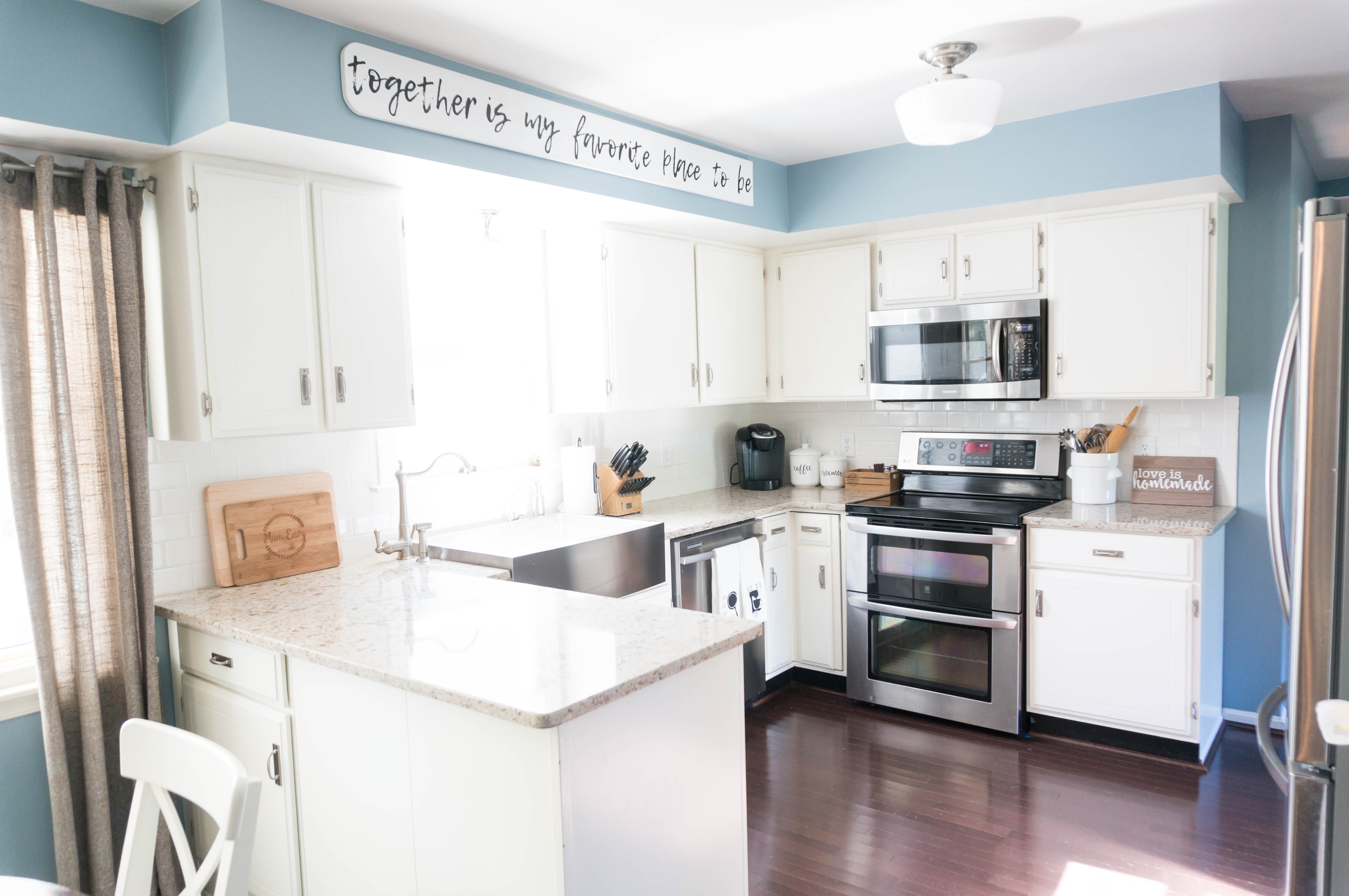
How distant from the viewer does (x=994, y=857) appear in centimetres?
269

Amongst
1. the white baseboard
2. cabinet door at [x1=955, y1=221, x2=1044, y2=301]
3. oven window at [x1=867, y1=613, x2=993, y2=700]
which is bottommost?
the white baseboard

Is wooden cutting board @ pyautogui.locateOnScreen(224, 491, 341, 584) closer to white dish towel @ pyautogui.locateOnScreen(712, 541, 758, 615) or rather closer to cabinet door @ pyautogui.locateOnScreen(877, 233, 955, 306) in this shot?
white dish towel @ pyautogui.locateOnScreen(712, 541, 758, 615)

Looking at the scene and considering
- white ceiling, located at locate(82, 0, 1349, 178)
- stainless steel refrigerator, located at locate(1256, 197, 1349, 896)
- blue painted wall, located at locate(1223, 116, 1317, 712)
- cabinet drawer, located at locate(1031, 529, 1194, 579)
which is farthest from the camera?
blue painted wall, located at locate(1223, 116, 1317, 712)

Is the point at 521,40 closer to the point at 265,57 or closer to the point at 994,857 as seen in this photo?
the point at 265,57

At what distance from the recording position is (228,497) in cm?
263

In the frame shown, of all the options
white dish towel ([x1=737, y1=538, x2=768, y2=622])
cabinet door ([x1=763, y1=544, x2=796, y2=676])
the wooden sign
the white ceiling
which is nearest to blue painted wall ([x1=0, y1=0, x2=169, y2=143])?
the white ceiling

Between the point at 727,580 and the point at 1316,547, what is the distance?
2334 millimetres

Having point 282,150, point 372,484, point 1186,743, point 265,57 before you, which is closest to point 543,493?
point 372,484

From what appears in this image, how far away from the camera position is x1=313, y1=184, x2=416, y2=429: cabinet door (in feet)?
8.48

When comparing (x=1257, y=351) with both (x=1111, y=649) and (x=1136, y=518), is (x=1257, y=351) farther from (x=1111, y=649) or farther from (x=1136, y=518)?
(x=1111, y=649)

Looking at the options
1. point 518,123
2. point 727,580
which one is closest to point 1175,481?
point 727,580

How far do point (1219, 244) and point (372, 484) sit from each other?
333 centimetres

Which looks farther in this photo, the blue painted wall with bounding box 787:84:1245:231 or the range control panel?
the range control panel

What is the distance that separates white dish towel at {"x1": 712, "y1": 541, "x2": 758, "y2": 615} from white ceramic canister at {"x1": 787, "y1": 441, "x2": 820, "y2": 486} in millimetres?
925
